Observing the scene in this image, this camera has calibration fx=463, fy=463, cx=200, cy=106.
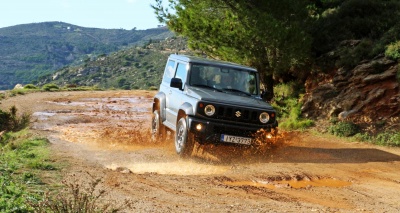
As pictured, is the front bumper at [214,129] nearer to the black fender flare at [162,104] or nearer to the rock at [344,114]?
the black fender flare at [162,104]

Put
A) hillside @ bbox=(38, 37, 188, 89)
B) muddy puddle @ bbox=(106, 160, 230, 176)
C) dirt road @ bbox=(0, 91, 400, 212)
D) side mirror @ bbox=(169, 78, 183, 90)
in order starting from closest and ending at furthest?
1. dirt road @ bbox=(0, 91, 400, 212)
2. muddy puddle @ bbox=(106, 160, 230, 176)
3. side mirror @ bbox=(169, 78, 183, 90)
4. hillside @ bbox=(38, 37, 188, 89)

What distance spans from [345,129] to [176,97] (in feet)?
19.8

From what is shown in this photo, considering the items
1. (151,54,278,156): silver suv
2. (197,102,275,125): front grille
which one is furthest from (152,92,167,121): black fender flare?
(197,102,275,125): front grille

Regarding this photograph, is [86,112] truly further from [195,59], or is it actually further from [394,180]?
[394,180]

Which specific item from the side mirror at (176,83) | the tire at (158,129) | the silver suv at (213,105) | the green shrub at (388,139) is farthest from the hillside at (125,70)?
the side mirror at (176,83)

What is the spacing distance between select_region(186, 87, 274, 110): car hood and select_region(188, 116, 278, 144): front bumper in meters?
0.43

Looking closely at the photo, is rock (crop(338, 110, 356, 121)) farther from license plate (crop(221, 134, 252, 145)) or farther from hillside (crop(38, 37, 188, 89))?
hillside (crop(38, 37, 188, 89))

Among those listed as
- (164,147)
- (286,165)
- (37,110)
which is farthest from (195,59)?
(37,110)

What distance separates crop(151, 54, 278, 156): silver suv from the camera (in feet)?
31.1

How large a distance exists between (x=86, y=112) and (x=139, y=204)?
1727 cm

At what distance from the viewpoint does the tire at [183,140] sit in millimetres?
9609

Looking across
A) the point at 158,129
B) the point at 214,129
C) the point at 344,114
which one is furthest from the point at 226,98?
the point at 344,114

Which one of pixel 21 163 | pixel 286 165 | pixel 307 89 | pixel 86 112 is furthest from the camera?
pixel 86 112

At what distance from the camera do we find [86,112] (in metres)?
22.7
